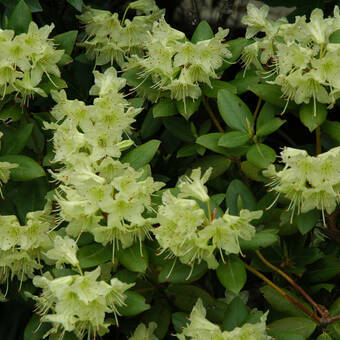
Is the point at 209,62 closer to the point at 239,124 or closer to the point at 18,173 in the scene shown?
the point at 239,124

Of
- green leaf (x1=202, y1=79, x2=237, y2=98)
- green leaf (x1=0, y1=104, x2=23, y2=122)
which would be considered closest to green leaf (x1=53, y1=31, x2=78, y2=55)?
green leaf (x1=0, y1=104, x2=23, y2=122)

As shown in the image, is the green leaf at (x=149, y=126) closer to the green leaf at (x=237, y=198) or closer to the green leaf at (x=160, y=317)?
the green leaf at (x=237, y=198)

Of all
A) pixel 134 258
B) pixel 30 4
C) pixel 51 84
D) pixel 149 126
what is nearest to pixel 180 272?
pixel 134 258

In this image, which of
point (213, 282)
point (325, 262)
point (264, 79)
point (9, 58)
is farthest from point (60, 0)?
point (325, 262)

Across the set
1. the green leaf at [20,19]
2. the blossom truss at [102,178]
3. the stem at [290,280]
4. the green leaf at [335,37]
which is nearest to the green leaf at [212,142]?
the blossom truss at [102,178]

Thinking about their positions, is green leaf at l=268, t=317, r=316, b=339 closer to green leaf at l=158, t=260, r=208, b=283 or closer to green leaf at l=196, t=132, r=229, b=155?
green leaf at l=158, t=260, r=208, b=283

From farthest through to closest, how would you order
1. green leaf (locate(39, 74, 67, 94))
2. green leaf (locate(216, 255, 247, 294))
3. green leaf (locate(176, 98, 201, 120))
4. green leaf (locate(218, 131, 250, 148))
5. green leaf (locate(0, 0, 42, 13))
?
1. green leaf (locate(0, 0, 42, 13))
2. green leaf (locate(39, 74, 67, 94))
3. green leaf (locate(176, 98, 201, 120))
4. green leaf (locate(218, 131, 250, 148))
5. green leaf (locate(216, 255, 247, 294))
